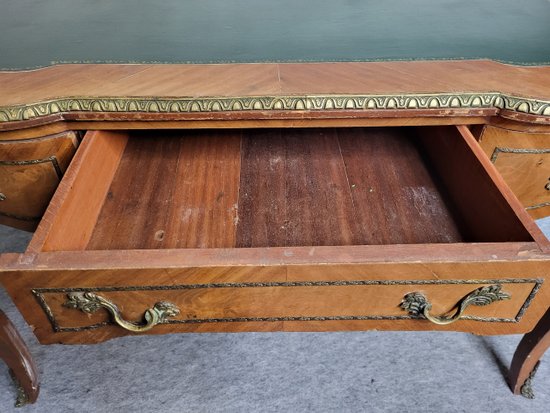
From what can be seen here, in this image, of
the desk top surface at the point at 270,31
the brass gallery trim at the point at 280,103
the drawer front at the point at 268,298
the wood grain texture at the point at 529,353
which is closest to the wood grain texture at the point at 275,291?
the drawer front at the point at 268,298

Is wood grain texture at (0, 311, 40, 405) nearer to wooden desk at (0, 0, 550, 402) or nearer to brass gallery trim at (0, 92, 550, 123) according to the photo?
wooden desk at (0, 0, 550, 402)

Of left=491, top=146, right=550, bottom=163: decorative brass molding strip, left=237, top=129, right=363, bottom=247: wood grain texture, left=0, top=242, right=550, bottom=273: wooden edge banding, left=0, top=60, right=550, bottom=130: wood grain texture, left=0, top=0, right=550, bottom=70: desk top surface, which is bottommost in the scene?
left=237, top=129, right=363, bottom=247: wood grain texture

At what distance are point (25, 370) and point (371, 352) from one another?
1.84 ft

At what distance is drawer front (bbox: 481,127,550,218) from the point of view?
64 cm

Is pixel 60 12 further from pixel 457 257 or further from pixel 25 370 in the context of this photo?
pixel 457 257

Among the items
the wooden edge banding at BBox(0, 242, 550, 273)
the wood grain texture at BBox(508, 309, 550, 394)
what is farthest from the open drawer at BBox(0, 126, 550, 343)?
the wood grain texture at BBox(508, 309, 550, 394)

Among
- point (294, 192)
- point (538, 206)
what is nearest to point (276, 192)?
point (294, 192)

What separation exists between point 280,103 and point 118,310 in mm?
319

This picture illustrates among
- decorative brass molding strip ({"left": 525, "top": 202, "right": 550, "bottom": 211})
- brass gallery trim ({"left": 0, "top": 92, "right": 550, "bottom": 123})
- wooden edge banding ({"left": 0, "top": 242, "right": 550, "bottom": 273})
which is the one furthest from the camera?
decorative brass molding strip ({"left": 525, "top": 202, "right": 550, "bottom": 211})

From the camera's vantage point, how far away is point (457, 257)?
1.52ft

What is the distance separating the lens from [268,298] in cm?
50

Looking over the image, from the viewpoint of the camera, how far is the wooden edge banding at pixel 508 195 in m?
0.48

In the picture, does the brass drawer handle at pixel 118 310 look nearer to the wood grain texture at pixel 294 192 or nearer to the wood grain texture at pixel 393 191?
the wood grain texture at pixel 294 192

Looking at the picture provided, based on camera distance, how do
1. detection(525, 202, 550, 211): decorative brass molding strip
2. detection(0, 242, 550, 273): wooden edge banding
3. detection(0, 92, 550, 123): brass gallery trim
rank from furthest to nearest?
detection(525, 202, 550, 211): decorative brass molding strip
detection(0, 92, 550, 123): brass gallery trim
detection(0, 242, 550, 273): wooden edge banding
